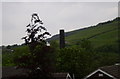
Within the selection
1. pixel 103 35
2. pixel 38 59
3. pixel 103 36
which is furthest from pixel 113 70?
pixel 103 35

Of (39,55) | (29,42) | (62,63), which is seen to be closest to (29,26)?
(29,42)

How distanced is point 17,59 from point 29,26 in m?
1.65

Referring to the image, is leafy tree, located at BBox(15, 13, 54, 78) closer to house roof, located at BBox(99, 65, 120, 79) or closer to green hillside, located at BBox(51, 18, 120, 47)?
house roof, located at BBox(99, 65, 120, 79)

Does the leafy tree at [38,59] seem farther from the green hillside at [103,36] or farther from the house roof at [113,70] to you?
the green hillside at [103,36]

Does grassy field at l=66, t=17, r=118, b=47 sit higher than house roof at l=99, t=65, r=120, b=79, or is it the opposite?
grassy field at l=66, t=17, r=118, b=47

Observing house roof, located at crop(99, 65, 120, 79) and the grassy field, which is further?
the grassy field

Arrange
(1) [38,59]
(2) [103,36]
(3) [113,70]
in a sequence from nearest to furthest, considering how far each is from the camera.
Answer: (1) [38,59] < (3) [113,70] < (2) [103,36]

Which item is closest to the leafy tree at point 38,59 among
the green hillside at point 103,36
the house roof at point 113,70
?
the house roof at point 113,70

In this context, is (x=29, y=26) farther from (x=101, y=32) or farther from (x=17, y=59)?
(x=101, y=32)

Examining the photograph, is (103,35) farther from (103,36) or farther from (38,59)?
(38,59)

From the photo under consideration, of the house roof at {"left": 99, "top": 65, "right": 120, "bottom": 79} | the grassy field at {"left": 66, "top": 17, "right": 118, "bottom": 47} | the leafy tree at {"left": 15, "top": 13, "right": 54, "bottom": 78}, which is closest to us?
the leafy tree at {"left": 15, "top": 13, "right": 54, "bottom": 78}

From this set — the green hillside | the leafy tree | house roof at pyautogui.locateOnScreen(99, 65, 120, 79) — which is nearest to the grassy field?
the green hillside

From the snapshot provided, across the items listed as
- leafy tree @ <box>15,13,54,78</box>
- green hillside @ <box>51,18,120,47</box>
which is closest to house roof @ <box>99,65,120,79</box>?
leafy tree @ <box>15,13,54,78</box>

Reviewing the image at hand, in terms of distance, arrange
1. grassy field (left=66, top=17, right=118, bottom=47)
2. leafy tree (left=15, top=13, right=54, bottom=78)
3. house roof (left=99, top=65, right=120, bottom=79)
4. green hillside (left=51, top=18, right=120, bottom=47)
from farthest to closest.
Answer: grassy field (left=66, top=17, right=118, bottom=47), green hillside (left=51, top=18, right=120, bottom=47), house roof (left=99, top=65, right=120, bottom=79), leafy tree (left=15, top=13, right=54, bottom=78)
